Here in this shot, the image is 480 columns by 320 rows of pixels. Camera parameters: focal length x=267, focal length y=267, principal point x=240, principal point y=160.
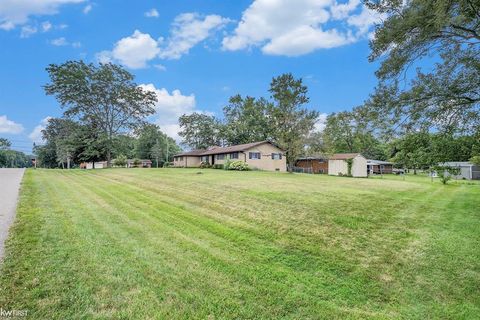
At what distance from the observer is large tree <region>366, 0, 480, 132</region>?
7016 millimetres

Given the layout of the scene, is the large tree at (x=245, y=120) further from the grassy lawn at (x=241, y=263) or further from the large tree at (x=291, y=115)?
the grassy lawn at (x=241, y=263)

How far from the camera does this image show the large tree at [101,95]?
3512cm

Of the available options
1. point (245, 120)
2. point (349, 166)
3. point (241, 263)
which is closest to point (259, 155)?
point (349, 166)

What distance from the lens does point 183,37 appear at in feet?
56.3

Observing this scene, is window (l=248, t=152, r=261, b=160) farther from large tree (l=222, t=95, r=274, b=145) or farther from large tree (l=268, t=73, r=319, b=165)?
large tree (l=222, t=95, r=274, b=145)

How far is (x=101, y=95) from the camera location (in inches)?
1451

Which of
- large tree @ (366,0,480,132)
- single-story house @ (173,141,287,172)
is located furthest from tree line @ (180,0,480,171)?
single-story house @ (173,141,287,172)

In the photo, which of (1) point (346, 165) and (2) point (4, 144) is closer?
(1) point (346, 165)

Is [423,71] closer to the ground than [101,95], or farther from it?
closer to the ground

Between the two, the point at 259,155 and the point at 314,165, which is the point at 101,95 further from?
the point at 314,165

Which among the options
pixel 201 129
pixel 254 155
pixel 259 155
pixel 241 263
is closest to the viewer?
pixel 241 263

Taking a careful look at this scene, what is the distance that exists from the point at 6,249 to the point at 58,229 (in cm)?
134

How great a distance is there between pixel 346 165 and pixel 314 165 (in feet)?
22.6

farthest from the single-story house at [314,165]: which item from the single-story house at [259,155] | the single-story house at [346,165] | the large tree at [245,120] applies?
the large tree at [245,120]
